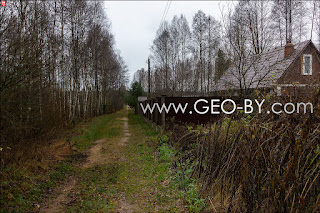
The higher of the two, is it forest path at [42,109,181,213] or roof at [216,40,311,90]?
roof at [216,40,311,90]

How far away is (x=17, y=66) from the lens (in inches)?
191

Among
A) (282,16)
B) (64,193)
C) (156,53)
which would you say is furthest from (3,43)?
(156,53)

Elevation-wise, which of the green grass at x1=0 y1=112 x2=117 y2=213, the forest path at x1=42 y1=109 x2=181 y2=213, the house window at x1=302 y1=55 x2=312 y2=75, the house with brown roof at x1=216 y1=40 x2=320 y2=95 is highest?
the house window at x1=302 y1=55 x2=312 y2=75

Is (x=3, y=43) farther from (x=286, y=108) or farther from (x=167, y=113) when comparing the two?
(x=167, y=113)

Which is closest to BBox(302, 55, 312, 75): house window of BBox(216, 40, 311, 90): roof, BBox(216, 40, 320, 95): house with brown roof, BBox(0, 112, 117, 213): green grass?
BBox(216, 40, 320, 95): house with brown roof

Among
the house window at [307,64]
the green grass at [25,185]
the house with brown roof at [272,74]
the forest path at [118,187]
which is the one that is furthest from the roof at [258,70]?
the house window at [307,64]

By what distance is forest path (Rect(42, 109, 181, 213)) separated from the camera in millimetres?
3969

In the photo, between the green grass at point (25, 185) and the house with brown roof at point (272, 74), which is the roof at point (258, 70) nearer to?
the house with brown roof at point (272, 74)

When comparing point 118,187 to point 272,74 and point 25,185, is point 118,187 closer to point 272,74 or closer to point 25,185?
point 25,185

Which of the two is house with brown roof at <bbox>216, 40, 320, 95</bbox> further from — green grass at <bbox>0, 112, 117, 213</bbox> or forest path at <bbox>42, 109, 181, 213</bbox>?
green grass at <bbox>0, 112, 117, 213</bbox>

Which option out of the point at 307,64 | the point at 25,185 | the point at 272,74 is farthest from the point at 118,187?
the point at 307,64

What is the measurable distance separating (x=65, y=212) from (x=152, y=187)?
1858 mm

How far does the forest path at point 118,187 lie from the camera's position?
3.97 metres

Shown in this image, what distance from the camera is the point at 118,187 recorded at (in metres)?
4.93
